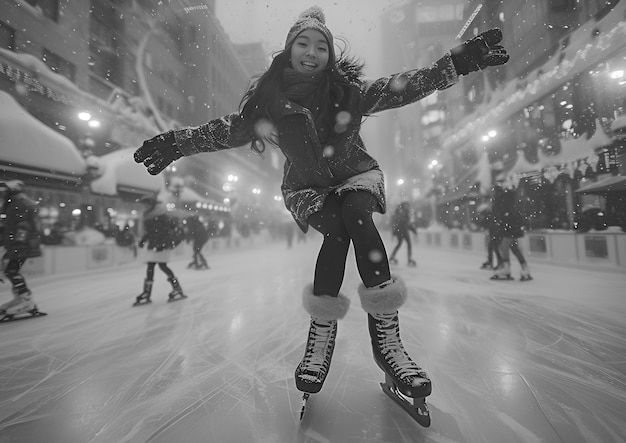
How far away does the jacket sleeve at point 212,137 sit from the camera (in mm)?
1222

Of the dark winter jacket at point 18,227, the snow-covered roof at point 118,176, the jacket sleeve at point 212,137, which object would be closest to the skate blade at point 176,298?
the dark winter jacket at point 18,227

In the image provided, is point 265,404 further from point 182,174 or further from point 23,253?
point 182,174

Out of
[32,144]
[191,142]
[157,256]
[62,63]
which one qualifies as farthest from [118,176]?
[191,142]

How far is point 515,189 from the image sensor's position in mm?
3859

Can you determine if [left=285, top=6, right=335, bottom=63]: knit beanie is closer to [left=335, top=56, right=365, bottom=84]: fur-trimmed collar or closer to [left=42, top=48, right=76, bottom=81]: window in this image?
[left=335, top=56, right=365, bottom=84]: fur-trimmed collar

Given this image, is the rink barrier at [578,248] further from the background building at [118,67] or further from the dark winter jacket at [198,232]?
the dark winter jacket at [198,232]

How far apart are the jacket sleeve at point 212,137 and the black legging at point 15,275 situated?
296 centimetres

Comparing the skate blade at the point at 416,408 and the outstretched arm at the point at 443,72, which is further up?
the outstretched arm at the point at 443,72

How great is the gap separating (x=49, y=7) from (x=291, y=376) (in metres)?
4.04

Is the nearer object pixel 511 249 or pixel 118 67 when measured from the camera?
pixel 118 67

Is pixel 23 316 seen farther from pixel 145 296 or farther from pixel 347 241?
pixel 347 241

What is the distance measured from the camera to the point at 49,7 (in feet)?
8.99

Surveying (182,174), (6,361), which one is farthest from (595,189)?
(182,174)

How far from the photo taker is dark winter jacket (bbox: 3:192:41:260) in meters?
2.85
